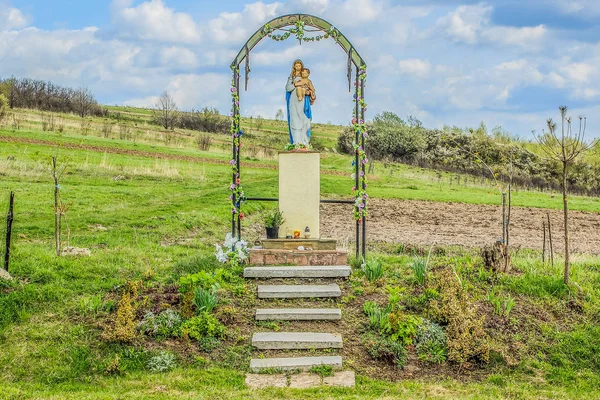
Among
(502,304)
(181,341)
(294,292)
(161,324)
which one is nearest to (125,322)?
(161,324)

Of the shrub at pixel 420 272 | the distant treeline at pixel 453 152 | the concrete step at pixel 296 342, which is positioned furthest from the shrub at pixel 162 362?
the distant treeline at pixel 453 152

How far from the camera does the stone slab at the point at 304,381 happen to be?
7282mm

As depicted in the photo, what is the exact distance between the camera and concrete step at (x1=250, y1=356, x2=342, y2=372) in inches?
305

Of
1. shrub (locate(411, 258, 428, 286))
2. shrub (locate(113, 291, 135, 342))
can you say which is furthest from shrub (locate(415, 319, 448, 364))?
shrub (locate(113, 291, 135, 342))

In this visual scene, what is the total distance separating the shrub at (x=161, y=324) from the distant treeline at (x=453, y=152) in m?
34.1

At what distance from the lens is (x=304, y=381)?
24.3ft

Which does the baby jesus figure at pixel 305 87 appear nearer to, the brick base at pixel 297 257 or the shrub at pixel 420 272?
the brick base at pixel 297 257

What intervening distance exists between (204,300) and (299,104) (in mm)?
4778

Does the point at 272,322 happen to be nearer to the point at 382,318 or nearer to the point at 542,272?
the point at 382,318

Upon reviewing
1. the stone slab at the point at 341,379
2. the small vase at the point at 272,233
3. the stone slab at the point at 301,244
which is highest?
the small vase at the point at 272,233

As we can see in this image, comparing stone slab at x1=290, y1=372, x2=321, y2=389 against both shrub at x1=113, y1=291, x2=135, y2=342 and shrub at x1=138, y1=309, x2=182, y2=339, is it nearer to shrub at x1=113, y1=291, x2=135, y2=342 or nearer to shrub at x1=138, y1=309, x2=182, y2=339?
shrub at x1=138, y1=309, x2=182, y2=339

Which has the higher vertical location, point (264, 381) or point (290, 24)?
point (290, 24)

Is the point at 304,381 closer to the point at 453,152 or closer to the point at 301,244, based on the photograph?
the point at 301,244

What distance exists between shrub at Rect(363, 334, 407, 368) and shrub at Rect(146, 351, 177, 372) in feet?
8.90
